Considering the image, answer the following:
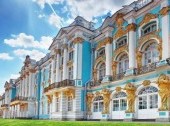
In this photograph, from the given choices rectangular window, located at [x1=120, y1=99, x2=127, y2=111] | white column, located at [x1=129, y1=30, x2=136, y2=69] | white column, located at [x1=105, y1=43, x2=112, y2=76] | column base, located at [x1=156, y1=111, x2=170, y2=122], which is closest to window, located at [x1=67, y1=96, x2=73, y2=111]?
white column, located at [x1=105, y1=43, x2=112, y2=76]

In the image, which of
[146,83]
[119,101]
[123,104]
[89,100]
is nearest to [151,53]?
[146,83]

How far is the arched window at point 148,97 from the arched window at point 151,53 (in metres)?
2.79

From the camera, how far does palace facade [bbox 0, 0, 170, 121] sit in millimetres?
22391

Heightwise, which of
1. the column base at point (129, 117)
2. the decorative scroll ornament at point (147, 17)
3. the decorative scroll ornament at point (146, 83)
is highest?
the decorative scroll ornament at point (147, 17)

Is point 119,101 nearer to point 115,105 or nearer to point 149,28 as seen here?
point 115,105

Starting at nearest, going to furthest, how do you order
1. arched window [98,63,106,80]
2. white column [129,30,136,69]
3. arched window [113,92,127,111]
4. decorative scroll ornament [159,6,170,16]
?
decorative scroll ornament [159,6,170,16] < white column [129,30,136,69] < arched window [113,92,127,111] < arched window [98,63,106,80]

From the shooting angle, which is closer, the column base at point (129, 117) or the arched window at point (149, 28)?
the column base at point (129, 117)

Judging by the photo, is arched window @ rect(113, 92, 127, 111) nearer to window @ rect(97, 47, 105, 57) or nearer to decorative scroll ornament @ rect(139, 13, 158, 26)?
window @ rect(97, 47, 105, 57)

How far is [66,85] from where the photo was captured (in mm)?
31344

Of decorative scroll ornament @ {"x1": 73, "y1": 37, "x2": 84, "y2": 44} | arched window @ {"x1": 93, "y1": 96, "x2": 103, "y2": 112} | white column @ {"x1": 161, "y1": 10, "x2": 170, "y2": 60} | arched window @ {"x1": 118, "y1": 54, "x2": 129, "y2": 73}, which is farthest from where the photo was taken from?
decorative scroll ornament @ {"x1": 73, "y1": 37, "x2": 84, "y2": 44}

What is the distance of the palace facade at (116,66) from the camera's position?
22391 millimetres

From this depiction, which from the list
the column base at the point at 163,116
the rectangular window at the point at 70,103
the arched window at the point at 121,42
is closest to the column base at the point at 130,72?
the arched window at the point at 121,42

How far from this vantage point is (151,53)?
2442 centimetres

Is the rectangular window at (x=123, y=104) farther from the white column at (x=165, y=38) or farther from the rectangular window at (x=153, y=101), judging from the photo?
the white column at (x=165, y=38)
